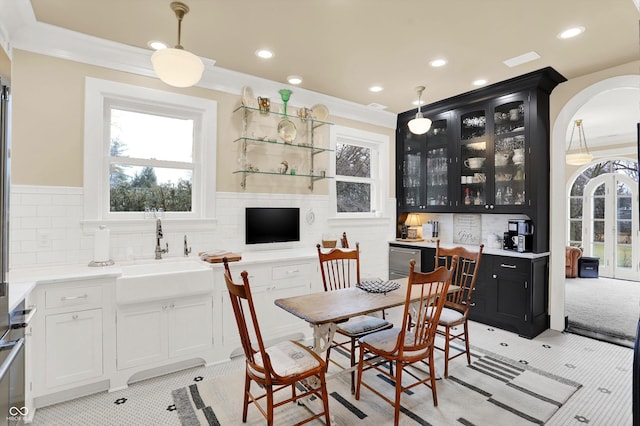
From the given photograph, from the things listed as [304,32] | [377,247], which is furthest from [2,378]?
[377,247]

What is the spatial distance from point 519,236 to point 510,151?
3.42ft

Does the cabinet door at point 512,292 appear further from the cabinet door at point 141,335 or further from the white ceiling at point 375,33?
the cabinet door at point 141,335

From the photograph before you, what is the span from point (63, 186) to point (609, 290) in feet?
26.1

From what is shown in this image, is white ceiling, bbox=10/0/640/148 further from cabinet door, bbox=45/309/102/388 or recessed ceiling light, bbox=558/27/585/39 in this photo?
cabinet door, bbox=45/309/102/388

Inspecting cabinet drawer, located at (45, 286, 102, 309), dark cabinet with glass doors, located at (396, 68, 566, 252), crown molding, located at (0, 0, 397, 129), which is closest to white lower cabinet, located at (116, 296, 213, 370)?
cabinet drawer, located at (45, 286, 102, 309)

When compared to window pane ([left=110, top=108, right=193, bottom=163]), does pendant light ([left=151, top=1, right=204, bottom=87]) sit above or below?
above

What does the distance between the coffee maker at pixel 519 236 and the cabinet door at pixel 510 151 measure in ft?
0.70

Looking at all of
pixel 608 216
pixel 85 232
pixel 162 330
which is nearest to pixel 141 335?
pixel 162 330

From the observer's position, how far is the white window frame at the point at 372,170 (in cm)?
479

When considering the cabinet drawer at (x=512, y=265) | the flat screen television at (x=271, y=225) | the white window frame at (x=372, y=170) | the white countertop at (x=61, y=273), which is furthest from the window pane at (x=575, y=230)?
the white countertop at (x=61, y=273)

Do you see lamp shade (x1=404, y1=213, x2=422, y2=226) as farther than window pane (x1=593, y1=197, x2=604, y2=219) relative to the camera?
No

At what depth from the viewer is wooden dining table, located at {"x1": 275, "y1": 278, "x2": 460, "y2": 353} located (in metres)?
2.03

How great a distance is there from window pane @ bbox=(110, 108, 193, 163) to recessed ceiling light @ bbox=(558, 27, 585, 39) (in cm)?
362

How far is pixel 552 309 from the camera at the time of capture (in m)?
3.95
